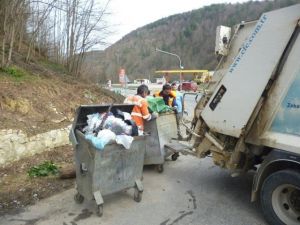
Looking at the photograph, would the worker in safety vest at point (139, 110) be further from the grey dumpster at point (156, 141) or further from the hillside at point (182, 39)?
the hillside at point (182, 39)

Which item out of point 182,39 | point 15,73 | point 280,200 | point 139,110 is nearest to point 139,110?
point 139,110

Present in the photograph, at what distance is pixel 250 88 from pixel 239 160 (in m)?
1.07

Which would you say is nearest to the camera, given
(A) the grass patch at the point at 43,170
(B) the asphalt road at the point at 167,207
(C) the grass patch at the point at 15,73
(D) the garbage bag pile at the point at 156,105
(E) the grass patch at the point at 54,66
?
(B) the asphalt road at the point at 167,207

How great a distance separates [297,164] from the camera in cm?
414

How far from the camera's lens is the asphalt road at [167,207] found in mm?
4598

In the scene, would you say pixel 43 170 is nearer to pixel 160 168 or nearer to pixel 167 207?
pixel 160 168

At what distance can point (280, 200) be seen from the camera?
4.40 meters

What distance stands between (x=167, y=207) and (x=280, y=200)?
4.85 ft

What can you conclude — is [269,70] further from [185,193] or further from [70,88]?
[70,88]

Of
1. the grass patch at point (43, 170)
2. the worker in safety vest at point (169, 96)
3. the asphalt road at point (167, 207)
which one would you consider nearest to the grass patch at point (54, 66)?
the worker in safety vest at point (169, 96)

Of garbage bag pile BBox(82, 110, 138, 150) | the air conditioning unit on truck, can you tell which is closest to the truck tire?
the air conditioning unit on truck

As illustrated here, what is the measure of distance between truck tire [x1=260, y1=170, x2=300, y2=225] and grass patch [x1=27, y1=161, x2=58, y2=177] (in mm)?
3626

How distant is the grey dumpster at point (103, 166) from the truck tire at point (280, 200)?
1.71m

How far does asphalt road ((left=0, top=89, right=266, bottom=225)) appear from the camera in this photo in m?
4.60
